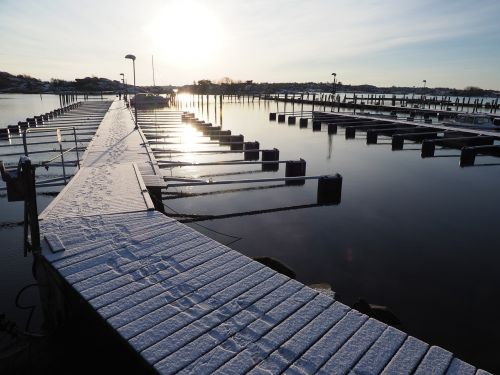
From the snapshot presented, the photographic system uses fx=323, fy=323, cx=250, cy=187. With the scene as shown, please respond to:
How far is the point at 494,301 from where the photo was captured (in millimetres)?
7613

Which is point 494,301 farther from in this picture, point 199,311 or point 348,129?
point 348,129

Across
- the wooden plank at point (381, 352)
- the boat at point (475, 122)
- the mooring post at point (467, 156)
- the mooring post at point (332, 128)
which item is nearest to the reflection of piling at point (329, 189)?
the wooden plank at point (381, 352)

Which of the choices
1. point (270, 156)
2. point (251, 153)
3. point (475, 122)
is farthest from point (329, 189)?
point (475, 122)

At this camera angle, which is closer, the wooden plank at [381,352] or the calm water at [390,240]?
the wooden plank at [381,352]

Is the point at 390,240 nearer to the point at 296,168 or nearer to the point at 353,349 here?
the point at 296,168

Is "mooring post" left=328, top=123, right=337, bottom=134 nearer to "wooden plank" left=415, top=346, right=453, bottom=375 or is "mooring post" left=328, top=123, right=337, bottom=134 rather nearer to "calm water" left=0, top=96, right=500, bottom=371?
"calm water" left=0, top=96, right=500, bottom=371

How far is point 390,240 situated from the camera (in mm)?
10773

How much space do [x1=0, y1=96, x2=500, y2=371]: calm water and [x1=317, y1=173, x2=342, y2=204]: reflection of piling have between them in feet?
1.43

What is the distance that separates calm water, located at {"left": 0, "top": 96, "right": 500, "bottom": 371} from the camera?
7.34m

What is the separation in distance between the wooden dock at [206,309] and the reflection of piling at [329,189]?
833 cm

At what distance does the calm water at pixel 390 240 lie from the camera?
24.1 ft

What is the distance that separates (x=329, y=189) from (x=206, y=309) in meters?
10.6

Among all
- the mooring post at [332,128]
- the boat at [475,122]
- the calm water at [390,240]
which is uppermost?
the boat at [475,122]

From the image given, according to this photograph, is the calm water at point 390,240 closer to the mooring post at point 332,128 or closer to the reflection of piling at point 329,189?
the reflection of piling at point 329,189
